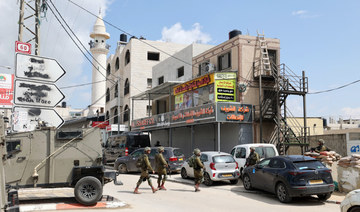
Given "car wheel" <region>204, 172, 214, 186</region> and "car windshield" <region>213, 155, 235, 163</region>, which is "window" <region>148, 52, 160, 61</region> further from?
"car wheel" <region>204, 172, 214, 186</region>

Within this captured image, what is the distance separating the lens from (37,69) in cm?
1097

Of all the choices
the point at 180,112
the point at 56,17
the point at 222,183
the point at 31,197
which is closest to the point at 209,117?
the point at 180,112

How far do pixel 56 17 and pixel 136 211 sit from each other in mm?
13059

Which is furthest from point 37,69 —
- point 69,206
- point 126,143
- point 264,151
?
point 126,143

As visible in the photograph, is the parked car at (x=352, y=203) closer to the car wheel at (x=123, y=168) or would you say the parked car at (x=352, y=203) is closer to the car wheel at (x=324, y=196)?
the car wheel at (x=324, y=196)

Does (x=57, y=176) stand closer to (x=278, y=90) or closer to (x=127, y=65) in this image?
(x=278, y=90)

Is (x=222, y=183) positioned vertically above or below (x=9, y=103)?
below

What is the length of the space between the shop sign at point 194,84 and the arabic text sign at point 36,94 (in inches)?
563

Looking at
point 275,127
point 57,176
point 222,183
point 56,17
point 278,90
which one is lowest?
point 222,183

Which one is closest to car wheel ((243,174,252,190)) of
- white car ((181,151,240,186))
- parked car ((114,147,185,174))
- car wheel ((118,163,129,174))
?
white car ((181,151,240,186))

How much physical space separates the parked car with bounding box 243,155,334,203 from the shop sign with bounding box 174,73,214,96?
1287 cm

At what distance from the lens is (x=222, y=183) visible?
15.5 meters

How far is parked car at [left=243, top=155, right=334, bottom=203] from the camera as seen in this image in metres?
10.4

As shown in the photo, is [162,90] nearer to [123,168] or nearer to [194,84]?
[194,84]
